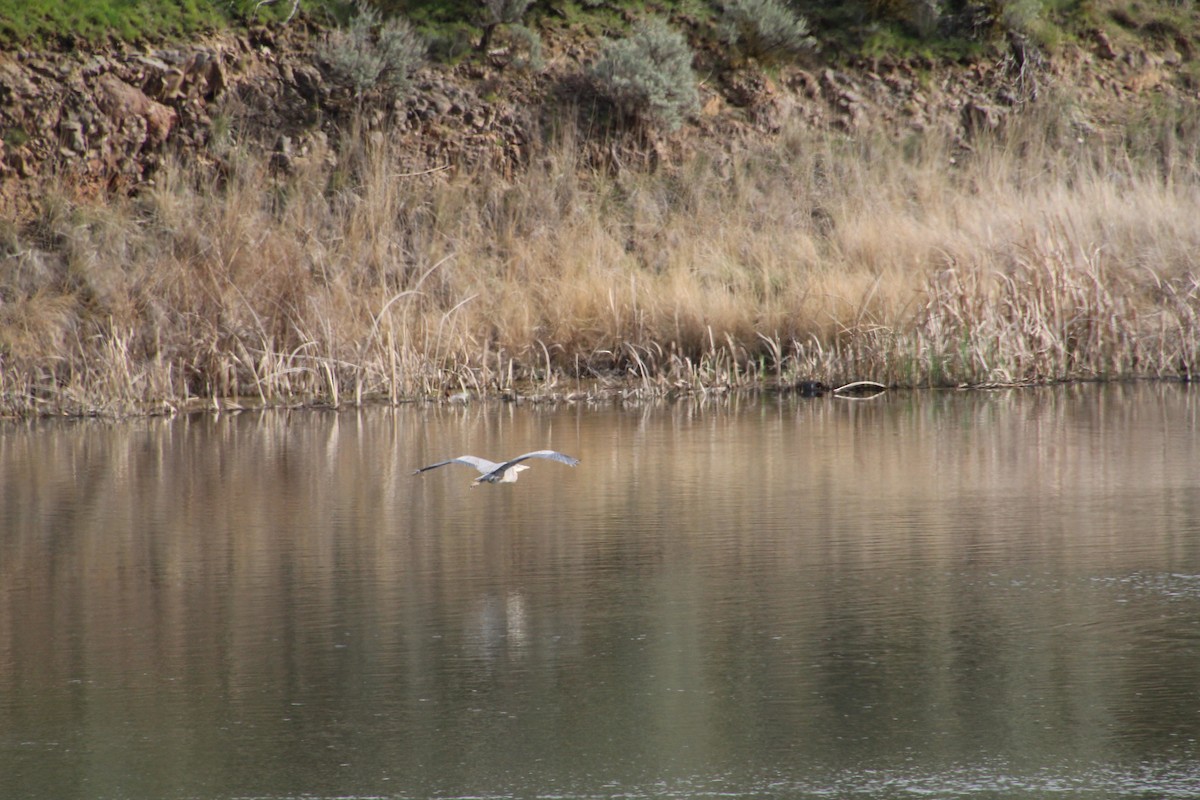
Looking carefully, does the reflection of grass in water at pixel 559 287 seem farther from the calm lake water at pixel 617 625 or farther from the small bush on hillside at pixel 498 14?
the calm lake water at pixel 617 625

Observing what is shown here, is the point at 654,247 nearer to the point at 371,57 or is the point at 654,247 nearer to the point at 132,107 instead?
the point at 371,57

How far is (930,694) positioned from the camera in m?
4.59

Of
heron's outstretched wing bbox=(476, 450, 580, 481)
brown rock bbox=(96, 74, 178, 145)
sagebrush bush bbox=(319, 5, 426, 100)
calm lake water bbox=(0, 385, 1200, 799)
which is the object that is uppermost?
sagebrush bush bbox=(319, 5, 426, 100)

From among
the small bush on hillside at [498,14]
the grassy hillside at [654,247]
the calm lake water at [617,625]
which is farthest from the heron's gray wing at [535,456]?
the small bush on hillside at [498,14]

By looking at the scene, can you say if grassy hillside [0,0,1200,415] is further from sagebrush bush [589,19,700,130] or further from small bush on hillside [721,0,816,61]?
sagebrush bush [589,19,700,130]

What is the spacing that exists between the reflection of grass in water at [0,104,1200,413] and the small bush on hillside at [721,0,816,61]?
3.40 m

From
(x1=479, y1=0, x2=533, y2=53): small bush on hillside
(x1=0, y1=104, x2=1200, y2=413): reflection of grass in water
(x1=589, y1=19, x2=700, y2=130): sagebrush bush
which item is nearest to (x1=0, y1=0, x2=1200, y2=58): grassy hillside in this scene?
(x1=479, y1=0, x2=533, y2=53): small bush on hillside

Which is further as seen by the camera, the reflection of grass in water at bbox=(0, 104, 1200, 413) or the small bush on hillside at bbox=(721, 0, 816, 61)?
the small bush on hillside at bbox=(721, 0, 816, 61)

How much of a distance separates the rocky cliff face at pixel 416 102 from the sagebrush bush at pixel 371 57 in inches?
9.0

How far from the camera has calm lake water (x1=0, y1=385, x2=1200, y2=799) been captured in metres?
4.09

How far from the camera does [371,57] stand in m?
21.1

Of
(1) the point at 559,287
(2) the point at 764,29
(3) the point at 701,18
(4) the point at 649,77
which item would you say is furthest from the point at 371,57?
(1) the point at 559,287

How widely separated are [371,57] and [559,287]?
6.24 m

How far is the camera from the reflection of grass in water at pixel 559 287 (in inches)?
569
